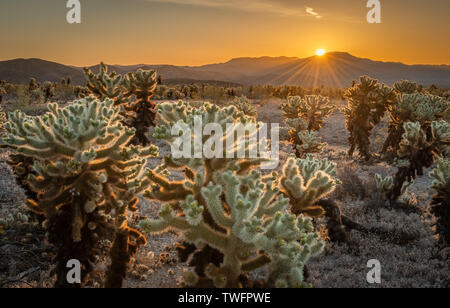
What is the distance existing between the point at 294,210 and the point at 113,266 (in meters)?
2.61

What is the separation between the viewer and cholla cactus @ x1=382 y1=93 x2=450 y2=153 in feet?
32.1

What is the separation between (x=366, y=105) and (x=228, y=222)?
10.7 meters

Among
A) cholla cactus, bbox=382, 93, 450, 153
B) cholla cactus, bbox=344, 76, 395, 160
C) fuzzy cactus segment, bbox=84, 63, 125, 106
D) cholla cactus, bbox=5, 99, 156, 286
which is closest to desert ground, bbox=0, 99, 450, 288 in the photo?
cholla cactus, bbox=5, 99, 156, 286

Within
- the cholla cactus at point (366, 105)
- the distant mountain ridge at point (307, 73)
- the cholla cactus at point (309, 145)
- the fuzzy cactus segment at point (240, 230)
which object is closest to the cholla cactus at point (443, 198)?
the fuzzy cactus segment at point (240, 230)

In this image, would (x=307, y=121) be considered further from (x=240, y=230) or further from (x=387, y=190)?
(x=240, y=230)

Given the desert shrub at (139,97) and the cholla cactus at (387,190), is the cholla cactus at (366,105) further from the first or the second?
the desert shrub at (139,97)

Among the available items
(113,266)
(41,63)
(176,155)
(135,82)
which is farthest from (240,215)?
(41,63)

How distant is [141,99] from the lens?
11.2 meters

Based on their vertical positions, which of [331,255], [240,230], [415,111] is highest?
[415,111]

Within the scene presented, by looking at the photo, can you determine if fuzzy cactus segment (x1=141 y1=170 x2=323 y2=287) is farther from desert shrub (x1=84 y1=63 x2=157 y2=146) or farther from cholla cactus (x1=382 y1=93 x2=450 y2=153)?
cholla cactus (x1=382 y1=93 x2=450 y2=153)

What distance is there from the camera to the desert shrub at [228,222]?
2982 millimetres

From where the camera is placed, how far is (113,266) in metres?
3.82

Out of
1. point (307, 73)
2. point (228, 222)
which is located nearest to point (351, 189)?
point (228, 222)

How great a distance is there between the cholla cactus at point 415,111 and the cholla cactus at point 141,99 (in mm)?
8712
